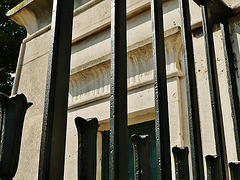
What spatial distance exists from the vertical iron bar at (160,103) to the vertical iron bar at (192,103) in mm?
202

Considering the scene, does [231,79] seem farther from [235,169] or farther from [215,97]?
[235,169]

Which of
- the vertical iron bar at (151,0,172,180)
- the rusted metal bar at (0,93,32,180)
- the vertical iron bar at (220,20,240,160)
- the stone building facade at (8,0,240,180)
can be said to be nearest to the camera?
the rusted metal bar at (0,93,32,180)

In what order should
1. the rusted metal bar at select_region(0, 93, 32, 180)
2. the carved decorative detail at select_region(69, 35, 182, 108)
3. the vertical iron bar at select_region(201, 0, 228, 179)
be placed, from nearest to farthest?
the rusted metal bar at select_region(0, 93, 32, 180) < the vertical iron bar at select_region(201, 0, 228, 179) < the carved decorative detail at select_region(69, 35, 182, 108)

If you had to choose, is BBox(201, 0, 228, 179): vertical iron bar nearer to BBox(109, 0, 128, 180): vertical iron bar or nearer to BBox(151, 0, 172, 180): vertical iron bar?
BBox(151, 0, 172, 180): vertical iron bar

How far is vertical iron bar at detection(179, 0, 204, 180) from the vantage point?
90 cm

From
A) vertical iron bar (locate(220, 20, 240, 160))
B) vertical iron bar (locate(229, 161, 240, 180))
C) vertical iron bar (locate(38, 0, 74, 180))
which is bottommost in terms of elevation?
vertical iron bar (locate(229, 161, 240, 180))

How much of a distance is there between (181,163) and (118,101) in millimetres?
322

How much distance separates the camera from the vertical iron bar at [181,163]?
2.69 feet

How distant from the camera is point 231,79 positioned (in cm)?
139

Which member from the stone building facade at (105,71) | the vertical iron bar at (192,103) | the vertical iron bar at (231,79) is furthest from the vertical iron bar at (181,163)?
the stone building facade at (105,71)

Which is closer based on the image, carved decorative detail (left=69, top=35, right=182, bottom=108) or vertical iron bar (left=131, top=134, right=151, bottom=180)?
vertical iron bar (left=131, top=134, right=151, bottom=180)

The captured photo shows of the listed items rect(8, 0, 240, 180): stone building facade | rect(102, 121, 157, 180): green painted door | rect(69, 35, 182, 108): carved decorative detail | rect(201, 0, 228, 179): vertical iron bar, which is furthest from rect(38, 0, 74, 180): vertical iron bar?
rect(102, 121, 157, 180): green painted door

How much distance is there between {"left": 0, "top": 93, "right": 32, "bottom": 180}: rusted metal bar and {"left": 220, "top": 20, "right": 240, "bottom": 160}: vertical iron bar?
107cm

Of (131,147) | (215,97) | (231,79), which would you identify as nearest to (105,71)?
(131,147)
